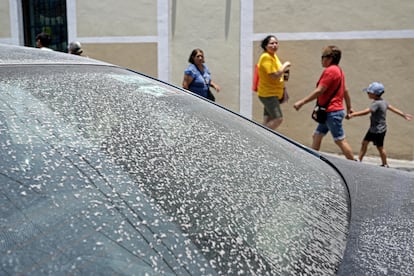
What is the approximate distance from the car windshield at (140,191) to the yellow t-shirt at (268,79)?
4.51 metres

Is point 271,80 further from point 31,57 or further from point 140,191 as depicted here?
point 140,191

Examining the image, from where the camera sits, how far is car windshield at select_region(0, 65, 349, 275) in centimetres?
93

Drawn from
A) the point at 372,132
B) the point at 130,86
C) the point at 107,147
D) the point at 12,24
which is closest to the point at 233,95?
the point at 372,132

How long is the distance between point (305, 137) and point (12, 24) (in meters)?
6.34

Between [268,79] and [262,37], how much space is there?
51.3 inches

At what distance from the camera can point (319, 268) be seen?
105cm

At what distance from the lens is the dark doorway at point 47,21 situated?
8814 millimetres

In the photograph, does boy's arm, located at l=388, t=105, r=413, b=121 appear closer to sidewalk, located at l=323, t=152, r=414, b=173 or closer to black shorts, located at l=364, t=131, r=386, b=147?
black shorts, located at l=364, t=131, r=386, b=147

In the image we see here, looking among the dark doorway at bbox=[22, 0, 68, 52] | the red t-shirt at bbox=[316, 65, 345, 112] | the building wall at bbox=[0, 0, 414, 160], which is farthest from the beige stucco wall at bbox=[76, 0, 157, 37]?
the red t-shirt at bbox=[316, 65, 345, 112]

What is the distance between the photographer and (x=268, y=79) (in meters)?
6.15

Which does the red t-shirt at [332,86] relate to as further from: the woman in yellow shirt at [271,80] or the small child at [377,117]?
the woman in yellow shirt at [271,80]

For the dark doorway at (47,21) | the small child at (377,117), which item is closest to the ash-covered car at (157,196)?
the small child at (377,117)

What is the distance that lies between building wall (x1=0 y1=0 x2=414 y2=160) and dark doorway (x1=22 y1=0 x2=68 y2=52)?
0.57 meters

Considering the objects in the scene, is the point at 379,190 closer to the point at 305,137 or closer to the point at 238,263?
the point at 238,263
